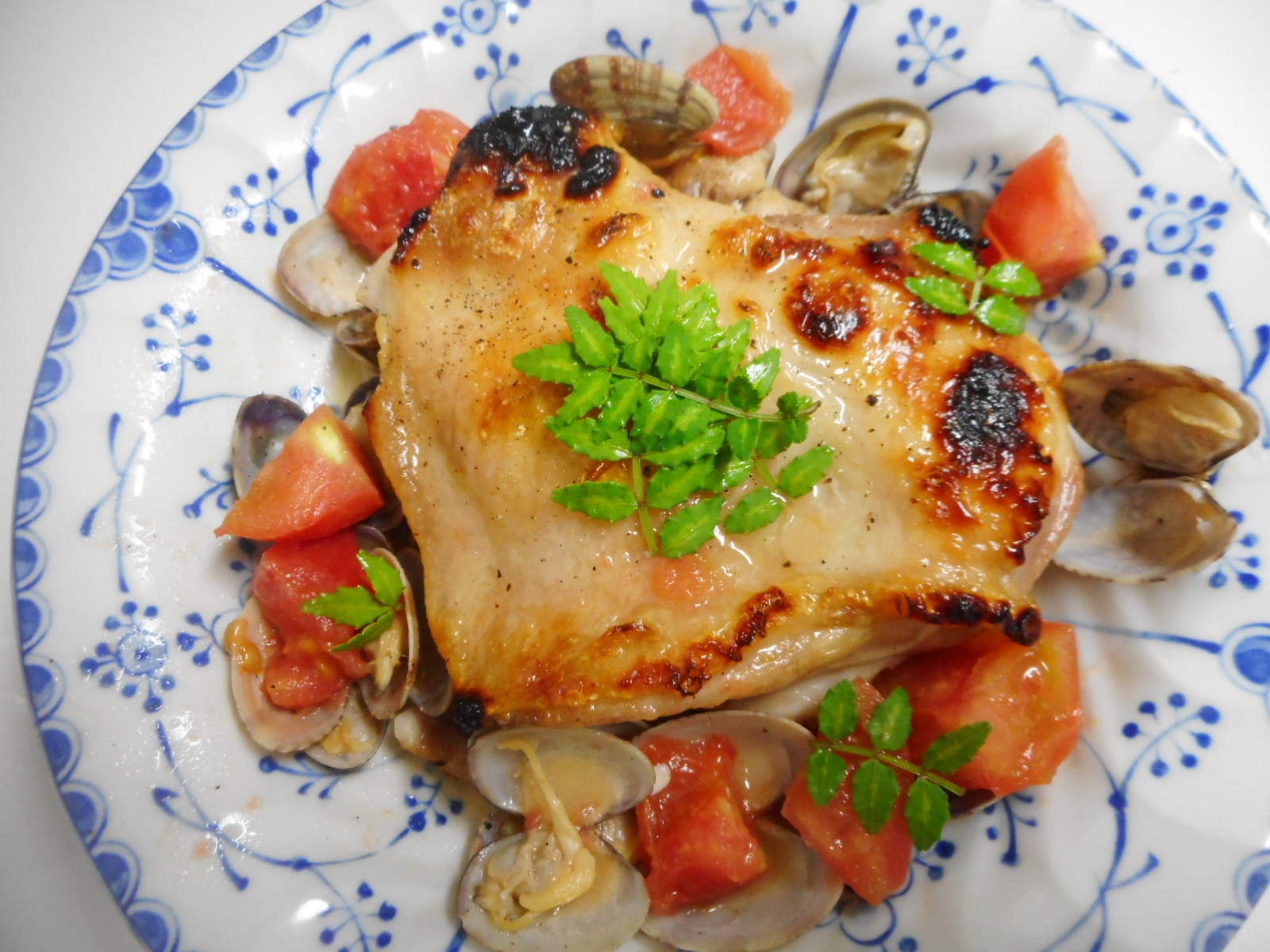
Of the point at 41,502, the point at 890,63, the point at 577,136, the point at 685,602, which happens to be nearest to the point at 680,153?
the point at 577,136

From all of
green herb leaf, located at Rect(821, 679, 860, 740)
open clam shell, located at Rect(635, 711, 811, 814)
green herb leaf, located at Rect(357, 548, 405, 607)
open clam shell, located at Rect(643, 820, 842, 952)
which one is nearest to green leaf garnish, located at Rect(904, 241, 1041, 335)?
green herb leaf, located at Rect(821, 679, 860, 740)

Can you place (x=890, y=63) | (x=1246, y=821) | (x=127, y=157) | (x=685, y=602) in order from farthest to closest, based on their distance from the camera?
(x=127, y=157), (x=890, y=63), (x=685, y=602), (x=1246, y=821)

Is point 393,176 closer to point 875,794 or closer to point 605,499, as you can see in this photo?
point 605,499

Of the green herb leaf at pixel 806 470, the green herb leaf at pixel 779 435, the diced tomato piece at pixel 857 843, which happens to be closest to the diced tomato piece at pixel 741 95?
the green herb leaf at pixel 779 435

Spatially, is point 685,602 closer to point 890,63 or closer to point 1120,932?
point 1120,932

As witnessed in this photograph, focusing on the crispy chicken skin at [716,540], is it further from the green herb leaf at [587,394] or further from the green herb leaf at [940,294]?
the green herb leaf at [587,394]

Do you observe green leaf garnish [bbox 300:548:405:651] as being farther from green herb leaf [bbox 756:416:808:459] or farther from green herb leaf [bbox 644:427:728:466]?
green herb leaf [bbox 756:416:808:459]

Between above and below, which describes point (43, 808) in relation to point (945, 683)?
above
